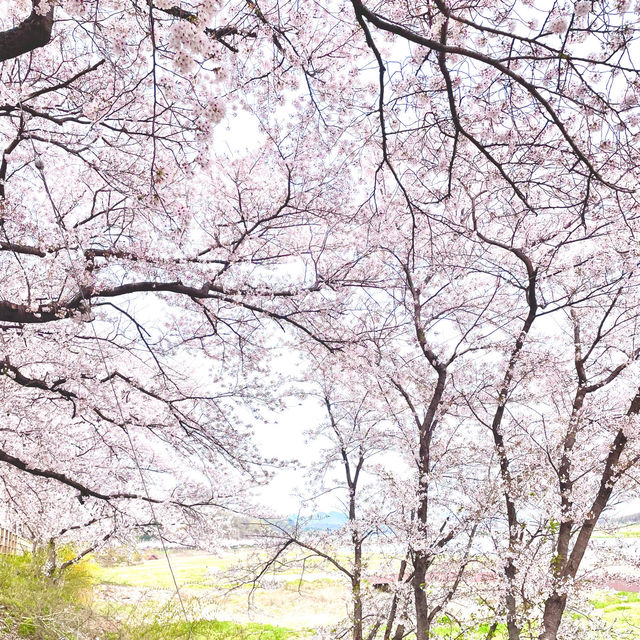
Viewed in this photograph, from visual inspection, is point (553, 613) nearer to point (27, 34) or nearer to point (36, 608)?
point (36, 608)

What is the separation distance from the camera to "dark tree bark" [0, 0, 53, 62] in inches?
81.9

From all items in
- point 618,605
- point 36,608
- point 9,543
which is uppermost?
point 9,543

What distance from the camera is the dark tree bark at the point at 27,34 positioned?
2.08 metres

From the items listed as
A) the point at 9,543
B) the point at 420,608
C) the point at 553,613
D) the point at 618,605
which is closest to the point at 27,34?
the point at 420,608

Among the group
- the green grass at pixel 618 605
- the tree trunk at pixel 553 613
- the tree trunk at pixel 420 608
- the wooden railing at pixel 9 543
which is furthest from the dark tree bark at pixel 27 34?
the wooden railing at pixel 9 543

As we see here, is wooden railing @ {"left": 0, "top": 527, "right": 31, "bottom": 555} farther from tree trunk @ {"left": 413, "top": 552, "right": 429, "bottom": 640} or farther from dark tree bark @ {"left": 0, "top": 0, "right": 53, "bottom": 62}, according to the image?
dark tree bark @ {"left": 0, "top": 0, "right": 53, "bottom": 62}

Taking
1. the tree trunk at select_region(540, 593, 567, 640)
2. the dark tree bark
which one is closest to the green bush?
the tree trunk at select_region(540, 593, 567, 640)

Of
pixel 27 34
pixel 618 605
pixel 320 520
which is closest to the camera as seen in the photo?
pixel 27 34

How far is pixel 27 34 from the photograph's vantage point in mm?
2090

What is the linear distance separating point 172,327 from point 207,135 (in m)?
2.71

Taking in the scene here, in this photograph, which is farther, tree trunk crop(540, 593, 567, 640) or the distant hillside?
the distant hillside

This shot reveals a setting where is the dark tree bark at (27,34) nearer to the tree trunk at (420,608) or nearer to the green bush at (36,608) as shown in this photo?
the tree trunk at (420,608)

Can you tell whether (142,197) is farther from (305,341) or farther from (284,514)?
(284,514)

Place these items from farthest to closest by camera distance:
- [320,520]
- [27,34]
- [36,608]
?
1. [320,520]
2. [36,608]
3. [27,34]
